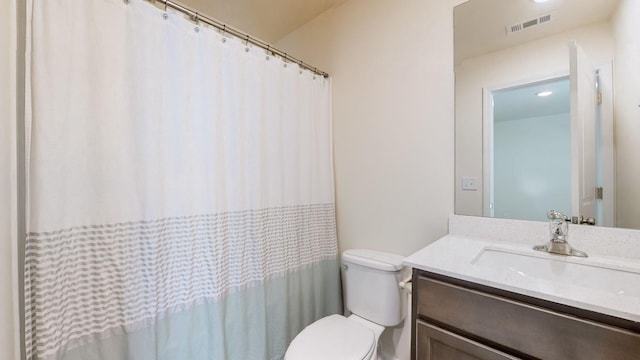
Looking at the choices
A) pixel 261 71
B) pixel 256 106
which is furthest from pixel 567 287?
pixel 261 71

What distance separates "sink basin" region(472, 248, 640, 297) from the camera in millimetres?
870

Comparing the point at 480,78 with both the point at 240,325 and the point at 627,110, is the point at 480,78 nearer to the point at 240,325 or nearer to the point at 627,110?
the point at 627,110

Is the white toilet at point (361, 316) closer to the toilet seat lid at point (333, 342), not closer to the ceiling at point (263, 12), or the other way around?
the toilet seat lid at point (333, 342)

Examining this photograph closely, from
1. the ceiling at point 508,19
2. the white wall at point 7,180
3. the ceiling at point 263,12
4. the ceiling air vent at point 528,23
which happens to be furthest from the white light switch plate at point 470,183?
the white wall at point 7,180

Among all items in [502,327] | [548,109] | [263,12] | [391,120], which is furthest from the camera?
[263,12]

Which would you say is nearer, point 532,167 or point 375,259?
point 532,167

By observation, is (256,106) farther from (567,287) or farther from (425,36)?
(567,287)

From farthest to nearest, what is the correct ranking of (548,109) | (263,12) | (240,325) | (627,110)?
1. (263,12)
2. (240,325)
3. (548,109)
4. (627,110)

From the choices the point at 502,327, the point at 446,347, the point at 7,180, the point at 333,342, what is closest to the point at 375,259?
the point at 333,342

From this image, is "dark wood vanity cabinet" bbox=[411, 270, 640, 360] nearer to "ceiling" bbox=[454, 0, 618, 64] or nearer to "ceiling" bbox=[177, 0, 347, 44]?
"ceiling" bbox=[454, 0, 618, 64]

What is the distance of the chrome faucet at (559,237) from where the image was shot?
3.38 feet

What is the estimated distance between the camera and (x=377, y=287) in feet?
4.87

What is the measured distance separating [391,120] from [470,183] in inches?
22.3

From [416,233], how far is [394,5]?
4.44 ft
